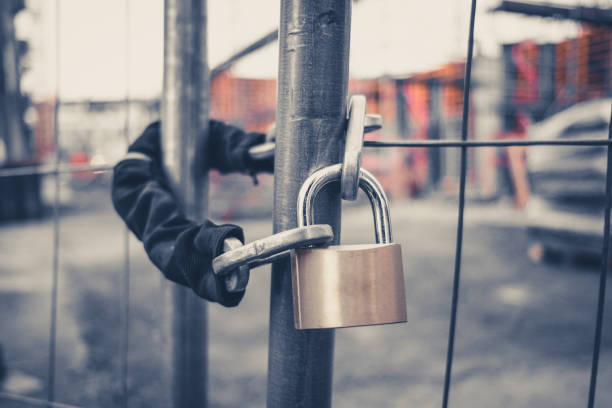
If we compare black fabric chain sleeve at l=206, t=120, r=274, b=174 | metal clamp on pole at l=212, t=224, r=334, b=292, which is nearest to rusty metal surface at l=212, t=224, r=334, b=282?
metal clamp on pole at l=212, t=224, r=334, b=292

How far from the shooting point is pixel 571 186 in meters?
3.18

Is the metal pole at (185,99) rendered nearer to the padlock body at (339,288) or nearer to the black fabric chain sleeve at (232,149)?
the black fabric chain sleeve at (232,149)

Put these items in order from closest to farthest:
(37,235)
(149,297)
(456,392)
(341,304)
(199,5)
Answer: (341,304) → (199,5) → (456,392) → (149,297) → (37,235)

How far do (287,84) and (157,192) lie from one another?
0.53 ft

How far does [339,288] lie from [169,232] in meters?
0.17

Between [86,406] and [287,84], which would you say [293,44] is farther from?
[86,406]

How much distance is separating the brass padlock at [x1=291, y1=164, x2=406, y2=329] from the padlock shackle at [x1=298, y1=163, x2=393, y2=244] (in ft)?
0.12

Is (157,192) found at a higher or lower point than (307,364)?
higher

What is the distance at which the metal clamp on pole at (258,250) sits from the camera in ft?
1.08

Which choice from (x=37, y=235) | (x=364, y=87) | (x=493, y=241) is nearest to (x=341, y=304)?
(x=493, y=241)

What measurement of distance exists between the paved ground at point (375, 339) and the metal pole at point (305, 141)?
0.25 meters


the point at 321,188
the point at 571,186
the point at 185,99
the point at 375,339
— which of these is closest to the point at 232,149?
the point at 185,99

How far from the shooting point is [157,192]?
46cm

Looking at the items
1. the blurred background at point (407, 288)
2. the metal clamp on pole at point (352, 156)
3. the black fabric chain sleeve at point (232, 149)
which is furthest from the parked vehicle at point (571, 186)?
the metal clamp on pole at point (352, 156)
